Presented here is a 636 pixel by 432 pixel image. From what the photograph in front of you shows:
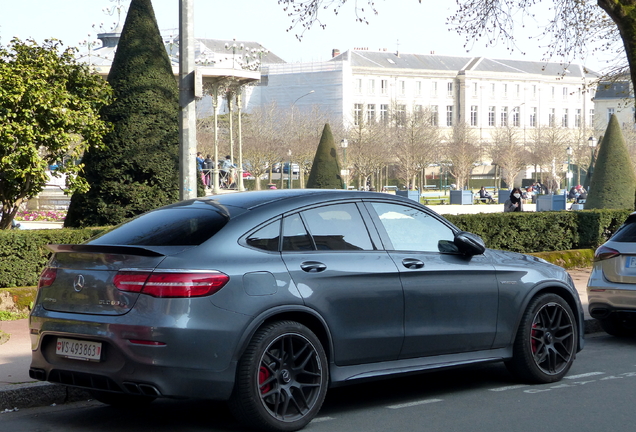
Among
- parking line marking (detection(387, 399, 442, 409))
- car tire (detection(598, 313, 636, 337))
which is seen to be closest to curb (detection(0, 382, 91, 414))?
parking line marking (detection(387, 399, 442, 409))

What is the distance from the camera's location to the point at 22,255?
10.9 meters

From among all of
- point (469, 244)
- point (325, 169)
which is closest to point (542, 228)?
point (469, 244)

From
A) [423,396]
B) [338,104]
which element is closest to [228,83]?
[423,396]

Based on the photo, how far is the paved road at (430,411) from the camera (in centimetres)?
604

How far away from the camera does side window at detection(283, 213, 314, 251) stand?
5.98 meters

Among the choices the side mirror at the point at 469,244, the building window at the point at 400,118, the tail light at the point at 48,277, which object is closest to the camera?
the tail light at the point at 48,277

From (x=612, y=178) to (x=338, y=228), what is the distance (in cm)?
2359

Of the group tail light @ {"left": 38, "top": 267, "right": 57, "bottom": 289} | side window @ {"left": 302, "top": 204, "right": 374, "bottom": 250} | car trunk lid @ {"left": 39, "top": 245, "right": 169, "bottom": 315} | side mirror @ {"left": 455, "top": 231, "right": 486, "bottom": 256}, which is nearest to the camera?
car trunk lid @ {"left": 39, "top": 245, "right": 169, "bottom": 315}

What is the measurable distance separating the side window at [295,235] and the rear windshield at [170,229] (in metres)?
0.43

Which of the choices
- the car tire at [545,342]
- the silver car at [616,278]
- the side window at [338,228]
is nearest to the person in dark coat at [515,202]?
the silver car at [616,278]

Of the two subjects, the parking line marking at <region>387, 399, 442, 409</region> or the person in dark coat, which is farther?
the person in dark coat

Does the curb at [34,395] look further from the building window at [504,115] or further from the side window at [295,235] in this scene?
the building window at [504,115]

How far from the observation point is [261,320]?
556 cm

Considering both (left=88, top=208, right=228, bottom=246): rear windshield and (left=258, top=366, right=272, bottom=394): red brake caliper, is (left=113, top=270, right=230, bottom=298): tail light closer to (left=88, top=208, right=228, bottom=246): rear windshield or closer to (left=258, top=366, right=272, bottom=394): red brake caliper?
(left=88, top=208, right=228, bottom=246): rear windshield
